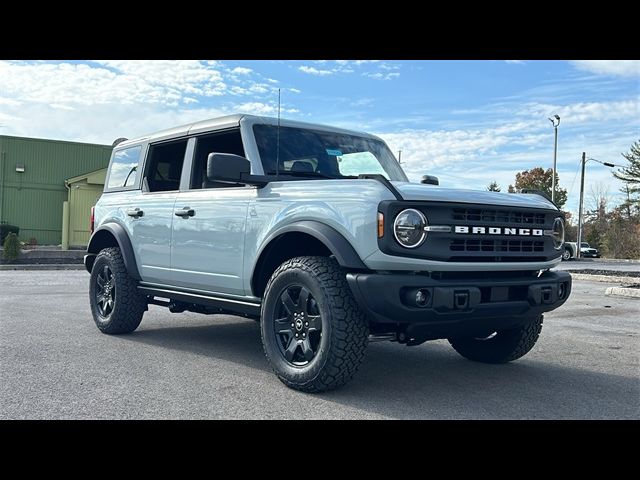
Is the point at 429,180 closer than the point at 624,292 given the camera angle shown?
Yes

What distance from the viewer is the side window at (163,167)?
267 inches

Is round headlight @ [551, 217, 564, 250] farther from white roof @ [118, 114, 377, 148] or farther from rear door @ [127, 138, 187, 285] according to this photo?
rear door @ [127, 138, 187, 285]

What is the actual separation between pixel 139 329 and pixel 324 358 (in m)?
3.83

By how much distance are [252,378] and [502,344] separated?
222 cm

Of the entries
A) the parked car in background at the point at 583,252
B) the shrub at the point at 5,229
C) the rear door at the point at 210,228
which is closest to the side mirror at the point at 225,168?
the rear door at the point at 210,228

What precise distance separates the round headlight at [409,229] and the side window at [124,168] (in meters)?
3.85

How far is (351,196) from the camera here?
4.25 meters

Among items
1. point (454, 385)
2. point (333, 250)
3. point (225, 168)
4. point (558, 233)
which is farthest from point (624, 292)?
point (225, 168)

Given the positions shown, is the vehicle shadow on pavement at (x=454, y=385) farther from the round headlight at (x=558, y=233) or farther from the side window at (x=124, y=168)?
the side window at (x=124, y=168)

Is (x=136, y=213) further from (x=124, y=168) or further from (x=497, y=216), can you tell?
(x=497, y=216)

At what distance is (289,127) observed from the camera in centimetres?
570
